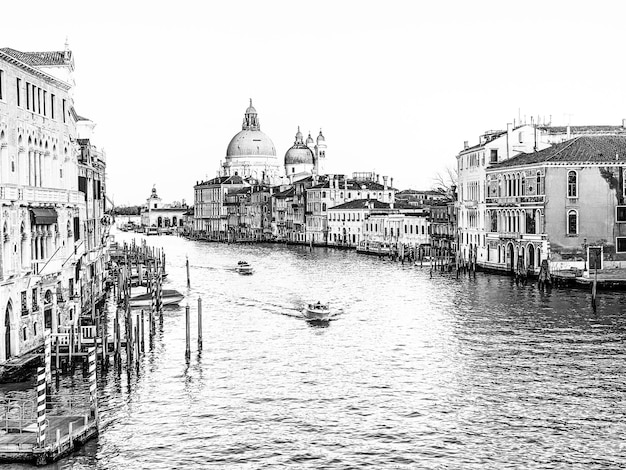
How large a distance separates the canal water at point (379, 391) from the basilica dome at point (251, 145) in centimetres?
9897

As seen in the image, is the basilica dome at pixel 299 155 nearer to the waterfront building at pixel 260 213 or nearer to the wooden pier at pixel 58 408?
the waterfront building at pixel 260 213

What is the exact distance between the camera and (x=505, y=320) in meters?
29.3

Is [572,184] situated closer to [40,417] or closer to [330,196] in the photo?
[40,417]

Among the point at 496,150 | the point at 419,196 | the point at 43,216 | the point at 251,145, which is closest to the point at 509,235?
the point at 496,150

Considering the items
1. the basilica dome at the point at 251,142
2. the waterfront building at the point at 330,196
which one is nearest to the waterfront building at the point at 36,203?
the waterfront building at the point at 330,196

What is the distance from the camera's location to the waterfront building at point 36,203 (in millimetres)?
19281

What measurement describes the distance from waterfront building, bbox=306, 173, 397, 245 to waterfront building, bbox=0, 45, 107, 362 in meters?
60.2

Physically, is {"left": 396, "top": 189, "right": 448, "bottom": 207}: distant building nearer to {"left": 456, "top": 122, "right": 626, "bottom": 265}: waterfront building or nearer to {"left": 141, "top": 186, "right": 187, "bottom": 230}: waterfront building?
{"left": 456, "top": 122, "right": 626, "bottom": 265}: waterfront building

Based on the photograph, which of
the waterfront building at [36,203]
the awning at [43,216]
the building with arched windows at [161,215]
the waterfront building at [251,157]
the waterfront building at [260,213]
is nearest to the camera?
the waterfront building at [36,203]

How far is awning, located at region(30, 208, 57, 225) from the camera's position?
68.1ft

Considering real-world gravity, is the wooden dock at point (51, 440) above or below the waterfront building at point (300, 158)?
below

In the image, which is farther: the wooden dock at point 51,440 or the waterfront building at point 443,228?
the waterfront building at point 443,228

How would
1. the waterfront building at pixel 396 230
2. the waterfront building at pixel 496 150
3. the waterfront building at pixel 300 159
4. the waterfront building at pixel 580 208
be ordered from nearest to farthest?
the waterfront building at pixel 580 208 < the waterfront building at pixel 496 150 < the waterfront building at pixel 396 230 < the waterfront building at pixel 300 159

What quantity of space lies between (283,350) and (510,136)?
2685 centimetres
